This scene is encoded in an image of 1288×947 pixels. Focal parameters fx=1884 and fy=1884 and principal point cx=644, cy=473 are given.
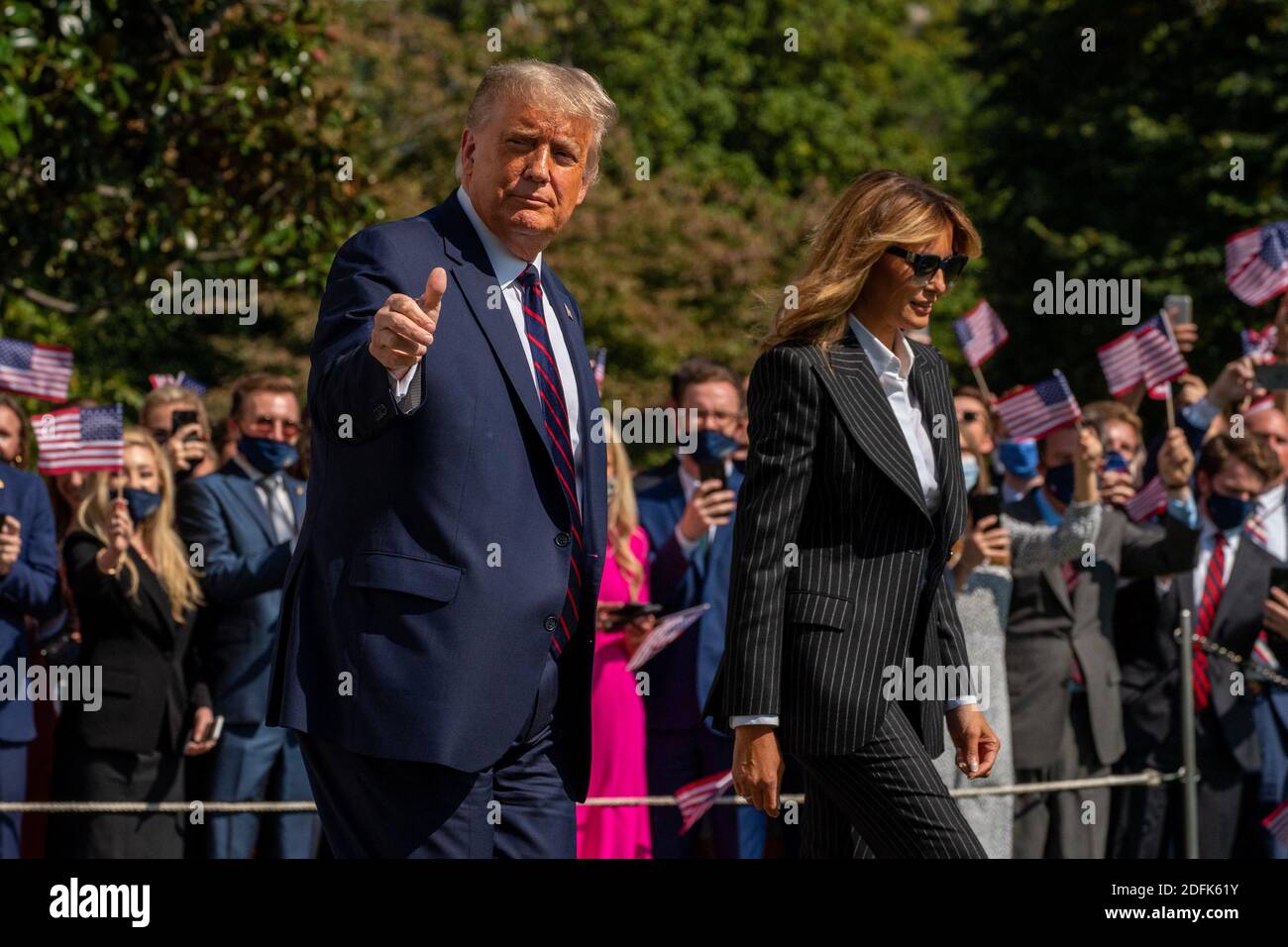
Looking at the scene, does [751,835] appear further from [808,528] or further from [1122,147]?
[1122,147]

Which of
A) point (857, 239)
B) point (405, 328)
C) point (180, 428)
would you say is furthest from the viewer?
point (180, 428)

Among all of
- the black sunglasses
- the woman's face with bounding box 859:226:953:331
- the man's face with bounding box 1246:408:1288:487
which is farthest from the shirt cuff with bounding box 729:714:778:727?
the man's face with bounding box 1246:408:1288:487

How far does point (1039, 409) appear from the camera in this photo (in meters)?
8.35

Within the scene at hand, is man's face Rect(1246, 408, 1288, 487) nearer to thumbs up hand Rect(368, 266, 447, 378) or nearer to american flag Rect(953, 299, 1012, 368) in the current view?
american flag Rect(953, 299, 1012, 368)

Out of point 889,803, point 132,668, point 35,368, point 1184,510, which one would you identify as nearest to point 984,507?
point 1184,510

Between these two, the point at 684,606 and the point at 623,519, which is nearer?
the point at 623,519

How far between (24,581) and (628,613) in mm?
2342

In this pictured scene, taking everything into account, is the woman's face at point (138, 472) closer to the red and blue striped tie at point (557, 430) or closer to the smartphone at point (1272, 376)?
the red and blue striped tie at point (557, 430)

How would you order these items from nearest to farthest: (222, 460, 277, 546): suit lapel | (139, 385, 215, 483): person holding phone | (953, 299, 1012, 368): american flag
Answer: (222, 460, 277, 546): suit lapel → (139, 385, 215, 483): person holding phone → (953, 299, 1012, 368): american flag

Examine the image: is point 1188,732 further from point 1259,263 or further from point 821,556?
point 821,556

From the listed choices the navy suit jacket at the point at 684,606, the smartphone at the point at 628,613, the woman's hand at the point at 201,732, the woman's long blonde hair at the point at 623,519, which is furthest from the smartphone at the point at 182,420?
the smartphone at the point at 628,613

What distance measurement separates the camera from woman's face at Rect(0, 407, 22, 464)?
7.54m

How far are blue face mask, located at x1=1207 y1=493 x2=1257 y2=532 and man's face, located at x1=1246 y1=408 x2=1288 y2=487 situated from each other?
354 millimetres

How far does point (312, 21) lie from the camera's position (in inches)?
409
